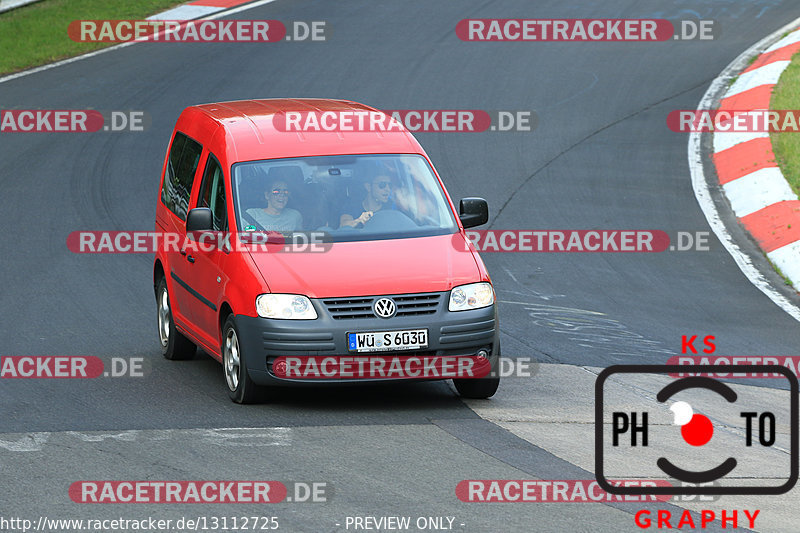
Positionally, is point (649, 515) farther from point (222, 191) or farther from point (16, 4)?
point (16, 4)

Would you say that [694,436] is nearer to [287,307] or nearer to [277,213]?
[287,307]

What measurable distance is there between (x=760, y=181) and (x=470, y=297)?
8.07 m

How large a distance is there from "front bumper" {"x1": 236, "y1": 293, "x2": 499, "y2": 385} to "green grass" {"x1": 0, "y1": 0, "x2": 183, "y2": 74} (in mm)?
14775

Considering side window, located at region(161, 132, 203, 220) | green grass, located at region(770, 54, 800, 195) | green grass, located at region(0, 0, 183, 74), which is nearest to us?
side window, located at region(161, 132, 203, 220)

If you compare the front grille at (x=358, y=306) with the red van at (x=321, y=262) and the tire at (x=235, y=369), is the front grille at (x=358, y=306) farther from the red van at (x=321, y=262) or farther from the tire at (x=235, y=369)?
the tire at (x=235, y=369)

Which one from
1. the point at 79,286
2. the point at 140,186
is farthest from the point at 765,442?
the point at 140,186

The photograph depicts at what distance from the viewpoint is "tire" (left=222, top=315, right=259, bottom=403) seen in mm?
8820

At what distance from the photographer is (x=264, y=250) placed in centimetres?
902

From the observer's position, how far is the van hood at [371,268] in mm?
8625

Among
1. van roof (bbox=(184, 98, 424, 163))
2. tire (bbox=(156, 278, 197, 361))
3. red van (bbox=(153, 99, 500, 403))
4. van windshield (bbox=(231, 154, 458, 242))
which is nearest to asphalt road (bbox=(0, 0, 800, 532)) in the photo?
tire (bbox=(156, 278, 197, 361))

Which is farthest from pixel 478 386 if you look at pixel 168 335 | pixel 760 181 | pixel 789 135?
pixel 789 135

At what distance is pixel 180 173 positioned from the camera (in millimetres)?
10844

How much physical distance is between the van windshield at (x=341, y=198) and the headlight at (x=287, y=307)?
77 cm

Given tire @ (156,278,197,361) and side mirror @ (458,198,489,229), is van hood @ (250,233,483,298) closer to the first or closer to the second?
side mirror @ (458,198,489,229)
